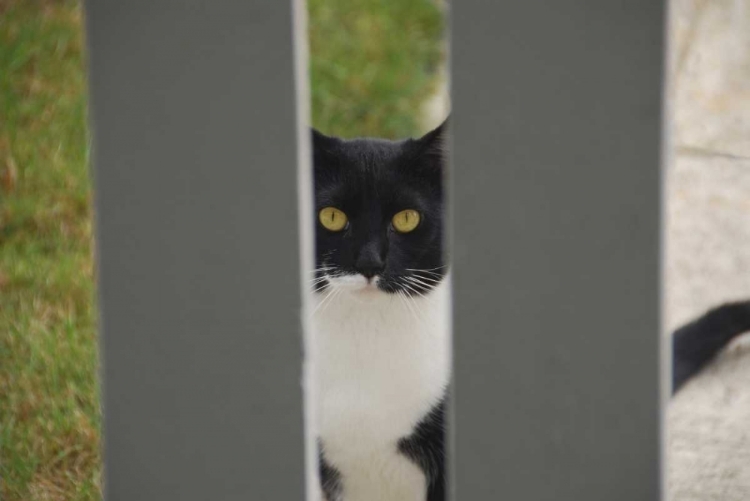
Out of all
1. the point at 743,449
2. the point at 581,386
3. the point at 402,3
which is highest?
the point at 402,3

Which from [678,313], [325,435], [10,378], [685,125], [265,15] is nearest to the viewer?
[265,15]

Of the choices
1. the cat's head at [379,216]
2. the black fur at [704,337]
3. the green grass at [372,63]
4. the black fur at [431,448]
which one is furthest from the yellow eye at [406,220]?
the green grass at [372,63]

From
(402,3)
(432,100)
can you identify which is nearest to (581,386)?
(432,100)

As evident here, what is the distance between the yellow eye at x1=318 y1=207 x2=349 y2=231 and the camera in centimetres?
152

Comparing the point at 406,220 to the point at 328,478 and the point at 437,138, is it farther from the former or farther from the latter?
the point at 328,478

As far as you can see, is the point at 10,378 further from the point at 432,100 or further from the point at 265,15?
the point at 432,100

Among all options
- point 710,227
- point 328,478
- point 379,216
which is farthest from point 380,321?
point 710,227

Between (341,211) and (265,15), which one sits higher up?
(265,15)

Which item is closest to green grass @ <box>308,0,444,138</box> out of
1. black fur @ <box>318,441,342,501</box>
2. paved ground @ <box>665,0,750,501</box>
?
paved ground @ <box>665,0,750,501</box>

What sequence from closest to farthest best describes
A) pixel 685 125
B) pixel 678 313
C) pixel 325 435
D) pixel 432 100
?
1. pixel 325 435
2. pixel 678 313
3. pixel 685 125
4. pixel 432 100

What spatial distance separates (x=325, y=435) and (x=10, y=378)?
80 cm

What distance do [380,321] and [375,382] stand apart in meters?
0.11

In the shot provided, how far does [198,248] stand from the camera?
2.71 ft

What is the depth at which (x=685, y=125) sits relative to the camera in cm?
267
